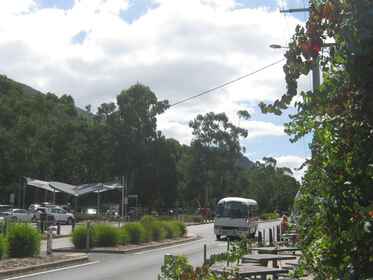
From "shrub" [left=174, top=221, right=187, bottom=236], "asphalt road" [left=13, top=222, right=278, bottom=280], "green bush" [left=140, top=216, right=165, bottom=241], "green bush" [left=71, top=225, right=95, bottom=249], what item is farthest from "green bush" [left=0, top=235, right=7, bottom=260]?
"shrub" [left=174, top=221, right=187, bottom=236]

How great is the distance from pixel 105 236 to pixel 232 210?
49.4ft

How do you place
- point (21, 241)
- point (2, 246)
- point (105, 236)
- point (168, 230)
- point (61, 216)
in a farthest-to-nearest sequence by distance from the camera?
point (61, 216) → point (168, 230) → point (105, 236) → point (21, 241) → point (2, 246)

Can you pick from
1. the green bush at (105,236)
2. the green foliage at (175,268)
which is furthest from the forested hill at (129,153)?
the green foliage at (175,268)

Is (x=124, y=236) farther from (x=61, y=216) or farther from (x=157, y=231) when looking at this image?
(x=61, y=216)

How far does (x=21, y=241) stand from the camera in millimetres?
21250

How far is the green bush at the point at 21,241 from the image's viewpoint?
21.1 m

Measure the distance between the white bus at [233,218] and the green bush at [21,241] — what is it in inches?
792

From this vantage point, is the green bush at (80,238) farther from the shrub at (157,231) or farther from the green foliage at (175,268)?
the green foliage at (175,268)

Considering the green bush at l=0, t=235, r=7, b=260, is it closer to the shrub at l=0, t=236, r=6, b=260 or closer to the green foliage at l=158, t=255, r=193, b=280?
the shrub at l=0, t=236, r=6, b=260

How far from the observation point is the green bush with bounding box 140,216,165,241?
3257 cm

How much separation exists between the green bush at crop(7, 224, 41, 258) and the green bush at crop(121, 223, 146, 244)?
866 cm

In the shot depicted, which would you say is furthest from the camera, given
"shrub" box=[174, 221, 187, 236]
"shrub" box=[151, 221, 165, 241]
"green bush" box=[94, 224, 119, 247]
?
"shrub" box=[174, 221, 187, 236]

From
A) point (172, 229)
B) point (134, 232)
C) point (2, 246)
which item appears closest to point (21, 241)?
point (2, 246)

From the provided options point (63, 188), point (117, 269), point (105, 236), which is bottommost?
point (117, 269)
